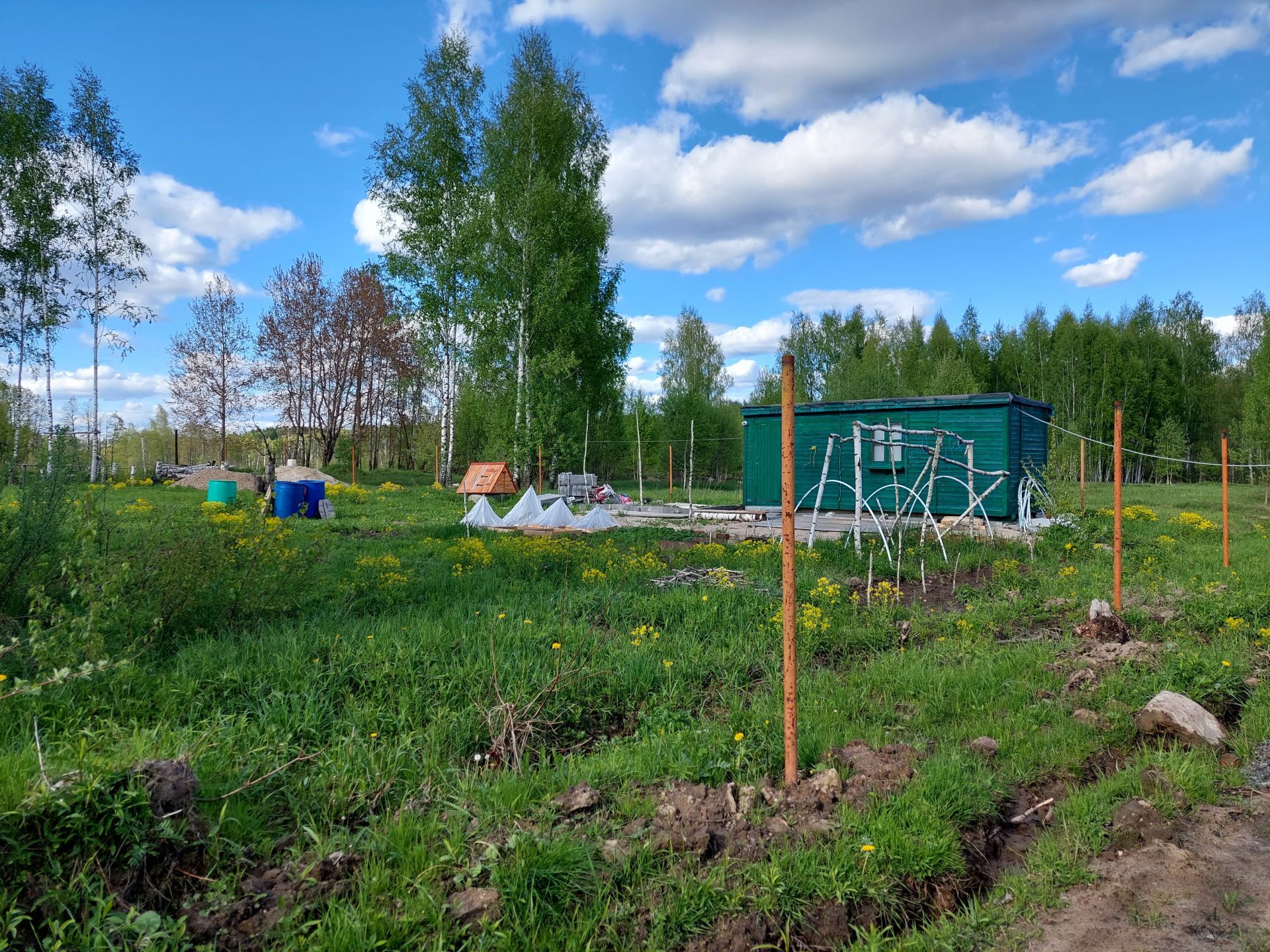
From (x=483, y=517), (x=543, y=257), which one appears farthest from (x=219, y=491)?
(x=543, y=257)

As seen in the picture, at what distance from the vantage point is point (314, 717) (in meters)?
3.97

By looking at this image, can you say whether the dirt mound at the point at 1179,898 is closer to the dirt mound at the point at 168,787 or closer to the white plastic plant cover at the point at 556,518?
the dirt mound at the point at 168,787

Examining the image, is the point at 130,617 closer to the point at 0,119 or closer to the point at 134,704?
the point at 134,704

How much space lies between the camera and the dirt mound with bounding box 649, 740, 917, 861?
2949 millimetres

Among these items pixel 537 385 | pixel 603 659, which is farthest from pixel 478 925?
pixel 537 385

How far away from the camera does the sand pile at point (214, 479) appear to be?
19483mm

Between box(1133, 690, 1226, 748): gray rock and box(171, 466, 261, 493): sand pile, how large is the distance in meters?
19.2

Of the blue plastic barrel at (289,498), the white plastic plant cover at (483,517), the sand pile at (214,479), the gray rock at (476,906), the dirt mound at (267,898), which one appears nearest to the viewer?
the dirt mound at (267,898)

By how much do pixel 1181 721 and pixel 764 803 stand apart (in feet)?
8.62

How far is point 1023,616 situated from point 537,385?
1770 centimetres

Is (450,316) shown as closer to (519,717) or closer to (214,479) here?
(214,479)

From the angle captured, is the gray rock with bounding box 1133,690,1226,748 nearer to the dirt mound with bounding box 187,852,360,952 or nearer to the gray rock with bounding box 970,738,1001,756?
the gray rock with bounding box 970,738,1001,756

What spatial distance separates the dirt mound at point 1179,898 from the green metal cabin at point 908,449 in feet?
38.1

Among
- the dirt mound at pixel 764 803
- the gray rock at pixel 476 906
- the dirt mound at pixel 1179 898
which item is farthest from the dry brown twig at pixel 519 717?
the dirt mound at pixel 1179 898
